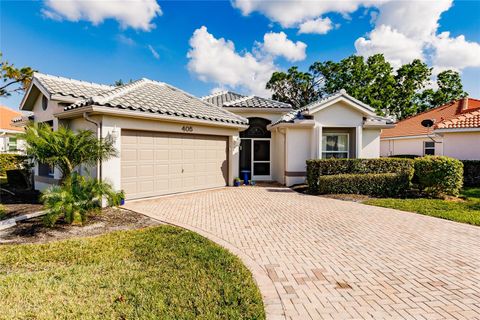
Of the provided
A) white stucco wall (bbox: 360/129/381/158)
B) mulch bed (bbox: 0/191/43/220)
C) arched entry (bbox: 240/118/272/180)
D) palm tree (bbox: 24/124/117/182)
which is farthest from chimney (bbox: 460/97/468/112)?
mulch bed (bbox: 0/191/43/220)

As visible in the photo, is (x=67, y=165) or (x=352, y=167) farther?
(x=352, y=167)

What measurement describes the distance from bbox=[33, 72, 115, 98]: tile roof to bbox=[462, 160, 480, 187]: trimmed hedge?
21.4m

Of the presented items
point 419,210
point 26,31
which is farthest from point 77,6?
point 419,210

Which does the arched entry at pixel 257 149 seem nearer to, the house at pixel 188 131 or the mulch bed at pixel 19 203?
the house at pixel 188 131

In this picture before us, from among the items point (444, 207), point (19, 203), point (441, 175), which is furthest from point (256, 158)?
point (19, 203)

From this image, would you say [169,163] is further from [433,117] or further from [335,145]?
[433,117]

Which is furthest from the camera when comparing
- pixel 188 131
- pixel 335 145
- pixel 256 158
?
pixel 256 158

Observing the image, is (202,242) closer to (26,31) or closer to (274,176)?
(274,176)

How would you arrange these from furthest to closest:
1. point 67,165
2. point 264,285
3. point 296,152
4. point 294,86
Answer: point 294,86 < point 296,152 < point 67,165 < point 264,285

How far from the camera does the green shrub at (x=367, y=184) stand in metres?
12.7

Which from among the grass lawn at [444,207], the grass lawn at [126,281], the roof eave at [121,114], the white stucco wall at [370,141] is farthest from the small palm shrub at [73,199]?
the white stucco wall at [370,141]

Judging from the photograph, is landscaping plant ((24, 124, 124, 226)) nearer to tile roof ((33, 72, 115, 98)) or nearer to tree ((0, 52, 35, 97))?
tile roof ((33, 72, 115, 98))

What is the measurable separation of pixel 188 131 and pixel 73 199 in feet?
20.8

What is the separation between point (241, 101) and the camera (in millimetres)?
18953
